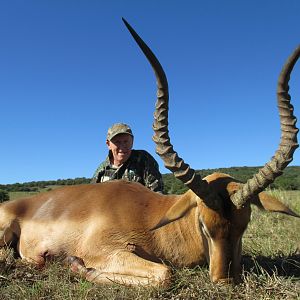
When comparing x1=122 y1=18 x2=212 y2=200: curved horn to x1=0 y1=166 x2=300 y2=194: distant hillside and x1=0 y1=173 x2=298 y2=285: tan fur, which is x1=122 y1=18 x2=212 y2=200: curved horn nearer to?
x1=0 y1=173 x2=298 y2=285: tan fur

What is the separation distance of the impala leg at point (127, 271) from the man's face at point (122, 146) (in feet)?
10.7

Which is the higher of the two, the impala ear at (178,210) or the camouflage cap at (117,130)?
the camouflage cap at (117,130)

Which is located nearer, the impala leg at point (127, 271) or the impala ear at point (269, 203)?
the impala leg at point (127, 271)

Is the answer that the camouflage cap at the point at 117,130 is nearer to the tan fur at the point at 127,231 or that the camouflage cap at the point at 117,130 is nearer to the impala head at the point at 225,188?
the tan fur at the point at 127,231

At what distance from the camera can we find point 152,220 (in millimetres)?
5703

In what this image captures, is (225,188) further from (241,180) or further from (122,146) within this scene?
(122,146)

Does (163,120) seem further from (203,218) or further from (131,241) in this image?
(131,241)

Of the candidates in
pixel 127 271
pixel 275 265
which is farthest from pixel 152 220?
pixel 275 265

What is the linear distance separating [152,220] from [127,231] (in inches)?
13.1

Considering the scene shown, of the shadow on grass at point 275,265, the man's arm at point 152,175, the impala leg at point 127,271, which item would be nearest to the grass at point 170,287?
the shadow on grass at point 275,265

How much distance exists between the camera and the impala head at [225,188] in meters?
4.52

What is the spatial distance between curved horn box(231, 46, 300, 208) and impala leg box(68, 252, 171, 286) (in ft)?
3.62

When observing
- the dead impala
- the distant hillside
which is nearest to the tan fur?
the dead impala

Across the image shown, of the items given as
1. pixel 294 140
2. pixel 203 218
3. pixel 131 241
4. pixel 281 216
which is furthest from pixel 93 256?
pixel 281 216
